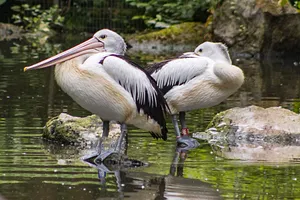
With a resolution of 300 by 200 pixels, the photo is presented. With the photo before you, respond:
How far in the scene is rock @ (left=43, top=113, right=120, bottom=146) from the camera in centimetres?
811

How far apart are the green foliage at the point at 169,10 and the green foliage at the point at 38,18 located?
9.55ft

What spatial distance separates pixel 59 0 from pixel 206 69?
66.3ft

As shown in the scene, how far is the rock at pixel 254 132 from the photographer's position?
8.04 meters

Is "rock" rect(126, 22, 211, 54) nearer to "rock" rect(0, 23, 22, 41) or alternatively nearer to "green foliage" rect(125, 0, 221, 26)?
"green foliage" rect(125, 0, 221, 26)

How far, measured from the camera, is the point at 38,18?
2647 cm

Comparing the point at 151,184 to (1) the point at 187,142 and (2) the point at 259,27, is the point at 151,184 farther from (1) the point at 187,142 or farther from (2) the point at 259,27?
(2) the point at 259,27

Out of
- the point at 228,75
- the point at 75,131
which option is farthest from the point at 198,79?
the point at 75,131

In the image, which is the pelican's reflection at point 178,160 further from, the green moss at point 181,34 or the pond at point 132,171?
the green moss at point 181,34

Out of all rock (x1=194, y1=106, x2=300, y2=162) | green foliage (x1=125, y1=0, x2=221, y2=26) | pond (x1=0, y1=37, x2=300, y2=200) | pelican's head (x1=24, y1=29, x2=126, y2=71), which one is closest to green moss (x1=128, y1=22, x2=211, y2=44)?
green foliage (x1=125, y1=0, x2=221, y2=26)

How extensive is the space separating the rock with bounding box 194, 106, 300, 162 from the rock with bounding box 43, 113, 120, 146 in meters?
1.13

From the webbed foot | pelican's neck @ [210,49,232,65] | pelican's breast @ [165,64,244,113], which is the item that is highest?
pelican's neck @ [210,49,232,65]

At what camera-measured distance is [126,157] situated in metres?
7.13

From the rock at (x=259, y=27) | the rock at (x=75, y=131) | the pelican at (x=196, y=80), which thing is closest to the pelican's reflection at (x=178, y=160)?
the pelican at (x=196, y=80)

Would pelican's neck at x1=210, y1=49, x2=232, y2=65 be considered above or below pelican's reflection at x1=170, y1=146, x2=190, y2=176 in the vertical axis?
above
